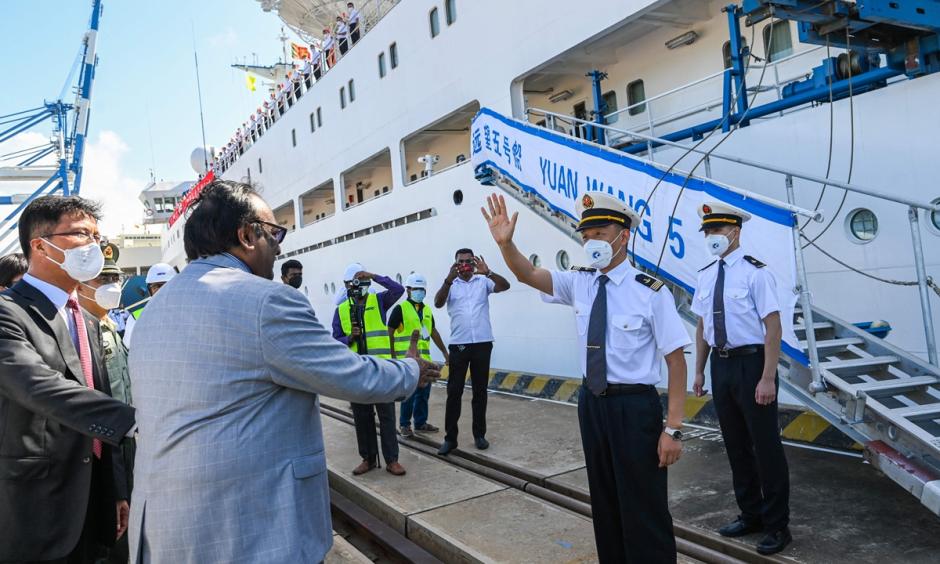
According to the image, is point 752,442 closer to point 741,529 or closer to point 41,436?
point 741,529

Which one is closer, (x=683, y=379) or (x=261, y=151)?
(x=683, y=379)

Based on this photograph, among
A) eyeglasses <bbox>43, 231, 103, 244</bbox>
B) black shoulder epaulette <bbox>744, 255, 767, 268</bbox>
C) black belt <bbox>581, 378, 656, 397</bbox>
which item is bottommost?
black belt <bbox>581, 378, 656, 397</bbox>

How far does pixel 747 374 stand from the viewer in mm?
3246

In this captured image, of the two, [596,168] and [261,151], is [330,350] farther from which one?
[261,151]

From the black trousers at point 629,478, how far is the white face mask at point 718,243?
128 cm

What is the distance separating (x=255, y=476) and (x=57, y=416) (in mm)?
793

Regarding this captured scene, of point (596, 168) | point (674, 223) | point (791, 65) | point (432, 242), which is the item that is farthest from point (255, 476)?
point (432, 242)

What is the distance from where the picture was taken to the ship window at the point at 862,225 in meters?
4.52

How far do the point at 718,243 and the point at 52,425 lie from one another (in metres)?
3.14

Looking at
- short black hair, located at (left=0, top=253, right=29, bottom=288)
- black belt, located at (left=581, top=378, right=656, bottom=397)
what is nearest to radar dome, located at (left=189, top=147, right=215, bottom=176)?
short black hair, located at (left=0, top=253, right=29, bottom=288)

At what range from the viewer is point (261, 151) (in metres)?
18.6

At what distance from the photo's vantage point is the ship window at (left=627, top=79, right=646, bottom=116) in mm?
7674

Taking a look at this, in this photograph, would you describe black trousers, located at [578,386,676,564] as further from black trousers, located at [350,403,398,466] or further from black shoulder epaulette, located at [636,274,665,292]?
black trousers, located at [350,403,398,466]

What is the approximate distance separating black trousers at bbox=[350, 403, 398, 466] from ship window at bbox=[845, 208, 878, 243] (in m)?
3.68
